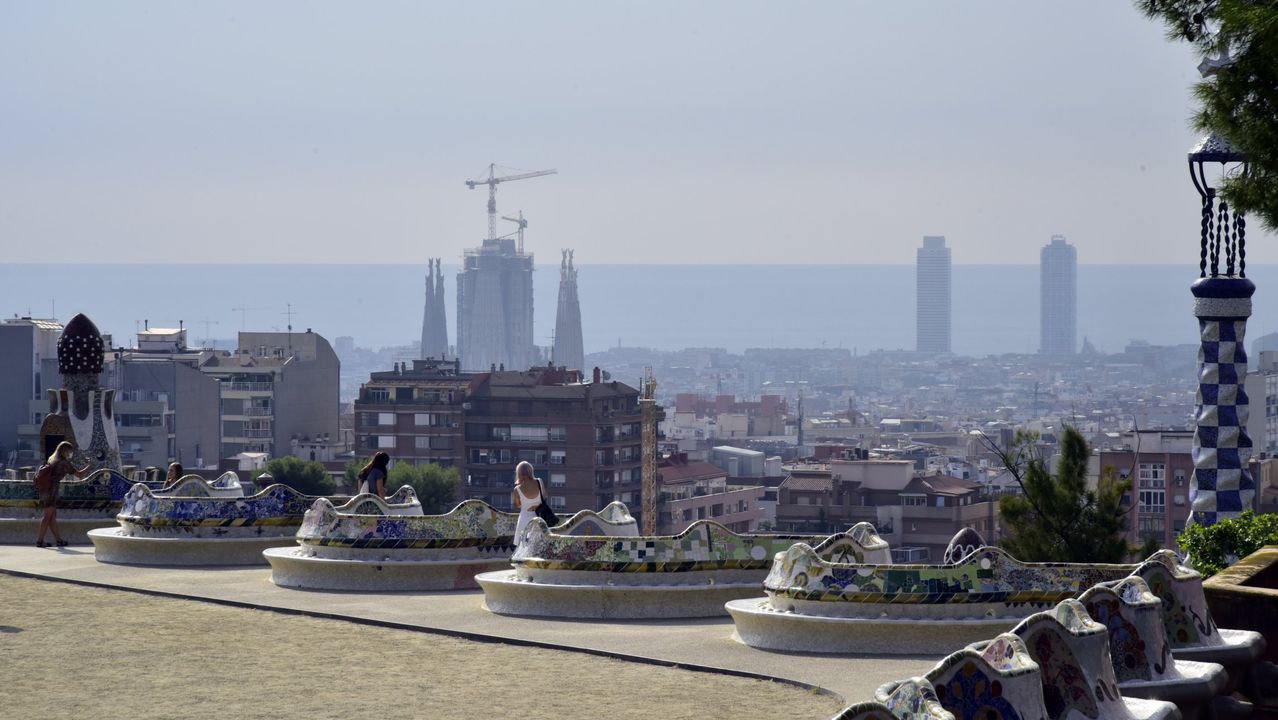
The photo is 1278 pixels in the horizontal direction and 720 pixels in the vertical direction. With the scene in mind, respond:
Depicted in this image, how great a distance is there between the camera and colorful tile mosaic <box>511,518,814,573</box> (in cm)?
1255

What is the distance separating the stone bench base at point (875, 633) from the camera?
10.7 metres

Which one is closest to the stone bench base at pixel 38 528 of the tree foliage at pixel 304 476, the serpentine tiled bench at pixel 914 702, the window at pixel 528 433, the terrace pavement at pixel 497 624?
the terrace pavement at pixel 497 624

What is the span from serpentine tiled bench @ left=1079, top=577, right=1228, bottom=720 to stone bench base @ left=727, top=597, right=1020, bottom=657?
236cm

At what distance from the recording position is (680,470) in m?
135

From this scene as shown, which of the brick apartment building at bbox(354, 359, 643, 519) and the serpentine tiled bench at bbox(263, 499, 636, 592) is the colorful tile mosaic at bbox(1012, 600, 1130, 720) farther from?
the brick apartment building at bbox(354, 359, 643, 519)

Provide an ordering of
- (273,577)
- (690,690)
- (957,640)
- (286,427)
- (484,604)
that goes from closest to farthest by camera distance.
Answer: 1. (690,690)
2. (957,640)
3. (484,604)
4. (273,577)
5. (286,427)

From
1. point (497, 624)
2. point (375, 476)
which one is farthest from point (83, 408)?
point (497, 624)

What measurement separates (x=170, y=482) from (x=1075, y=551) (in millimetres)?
8421

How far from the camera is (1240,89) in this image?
947 cm

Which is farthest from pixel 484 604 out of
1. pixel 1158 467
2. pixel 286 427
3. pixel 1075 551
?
pixel 286 427

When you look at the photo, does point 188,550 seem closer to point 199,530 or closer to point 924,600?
point 199,530

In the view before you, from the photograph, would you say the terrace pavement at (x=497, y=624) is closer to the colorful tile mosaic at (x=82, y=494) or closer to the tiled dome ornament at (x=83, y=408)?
the colorful tile mosaic at (x=82, y=494)

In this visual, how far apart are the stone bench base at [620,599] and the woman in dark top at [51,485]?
21.3 ft

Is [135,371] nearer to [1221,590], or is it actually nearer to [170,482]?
[170,482]
